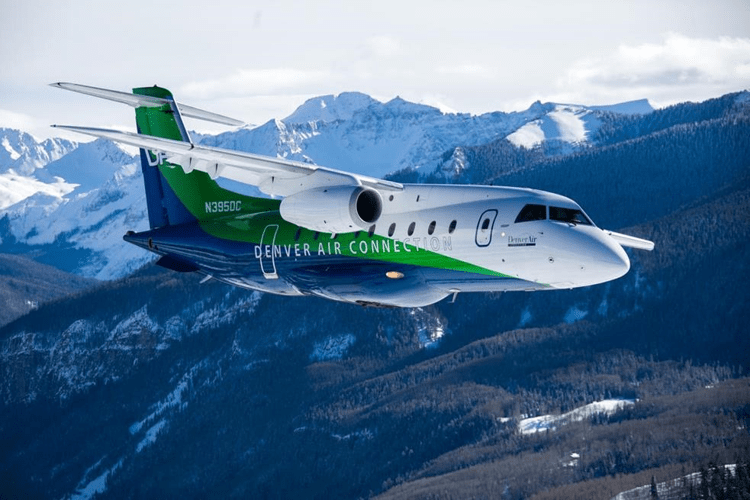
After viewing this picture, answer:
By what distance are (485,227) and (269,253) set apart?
1167 cm

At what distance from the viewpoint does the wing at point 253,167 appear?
48.3m

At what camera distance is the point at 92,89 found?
51969 millimetres

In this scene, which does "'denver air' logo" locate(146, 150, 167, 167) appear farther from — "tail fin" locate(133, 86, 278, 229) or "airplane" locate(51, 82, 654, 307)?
"airplane" locate(51, 82, 654, 307)

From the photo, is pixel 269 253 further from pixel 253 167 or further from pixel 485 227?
pixel 485 227

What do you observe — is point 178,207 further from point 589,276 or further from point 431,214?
point 589,276

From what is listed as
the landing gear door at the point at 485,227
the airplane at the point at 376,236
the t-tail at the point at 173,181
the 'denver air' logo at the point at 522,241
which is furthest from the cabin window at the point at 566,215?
the t-tail at the point at 173,181

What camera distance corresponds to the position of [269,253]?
55562mm

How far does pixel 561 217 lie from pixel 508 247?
2347mm

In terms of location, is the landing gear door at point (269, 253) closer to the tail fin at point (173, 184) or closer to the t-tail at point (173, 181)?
the t-tail at point (173, 181)

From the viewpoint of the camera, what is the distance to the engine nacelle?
165ft

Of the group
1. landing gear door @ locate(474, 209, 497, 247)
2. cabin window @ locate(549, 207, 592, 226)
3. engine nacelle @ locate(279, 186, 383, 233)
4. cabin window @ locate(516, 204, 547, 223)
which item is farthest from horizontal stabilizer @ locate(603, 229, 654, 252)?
engine nacelle @ locate(279, 186, 383, 233)

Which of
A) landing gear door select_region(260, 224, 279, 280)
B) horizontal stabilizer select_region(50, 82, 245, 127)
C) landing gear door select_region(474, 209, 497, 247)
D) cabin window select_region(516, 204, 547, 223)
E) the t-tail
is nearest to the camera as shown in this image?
cabin window select_region(516, 204, 547, 223)

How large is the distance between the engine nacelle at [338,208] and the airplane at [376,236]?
0.05 m

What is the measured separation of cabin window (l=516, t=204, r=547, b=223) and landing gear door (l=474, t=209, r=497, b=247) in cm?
110
